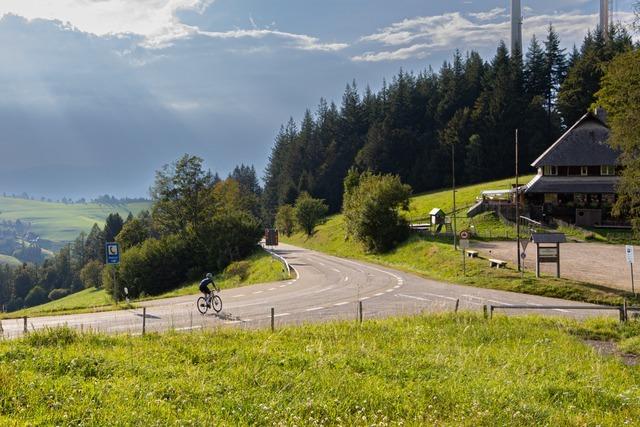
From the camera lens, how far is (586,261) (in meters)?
36.5

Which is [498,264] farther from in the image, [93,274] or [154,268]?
[93,274]

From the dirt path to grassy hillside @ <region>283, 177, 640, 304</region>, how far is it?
80.0 inches

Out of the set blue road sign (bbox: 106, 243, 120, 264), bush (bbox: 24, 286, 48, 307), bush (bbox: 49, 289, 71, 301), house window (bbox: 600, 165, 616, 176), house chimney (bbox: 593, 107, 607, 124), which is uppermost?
house chimney (bbox: 593, 107, 607, 124)

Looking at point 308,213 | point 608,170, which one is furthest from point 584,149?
point 308,213

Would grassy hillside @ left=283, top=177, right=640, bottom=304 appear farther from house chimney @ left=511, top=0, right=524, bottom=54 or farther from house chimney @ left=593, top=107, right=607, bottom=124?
house chimney @ left=511, top=0, right=524, bottom=54

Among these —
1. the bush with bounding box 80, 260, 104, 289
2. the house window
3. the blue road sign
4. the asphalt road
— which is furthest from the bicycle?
the bush with bounding box 80, 260, 104, 289

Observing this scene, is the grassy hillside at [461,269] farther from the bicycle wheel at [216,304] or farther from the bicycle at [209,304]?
the bicycle at [209,304]

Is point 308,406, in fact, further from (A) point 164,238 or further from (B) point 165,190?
(B) point 165,190

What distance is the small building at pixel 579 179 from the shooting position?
56.7m

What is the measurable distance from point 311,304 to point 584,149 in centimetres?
4864

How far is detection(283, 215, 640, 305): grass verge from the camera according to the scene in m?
27.0

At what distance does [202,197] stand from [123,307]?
4766 centimetres

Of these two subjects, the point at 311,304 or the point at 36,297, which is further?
the point at 36,297

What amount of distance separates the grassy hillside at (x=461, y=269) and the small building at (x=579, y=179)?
8.30 metres
